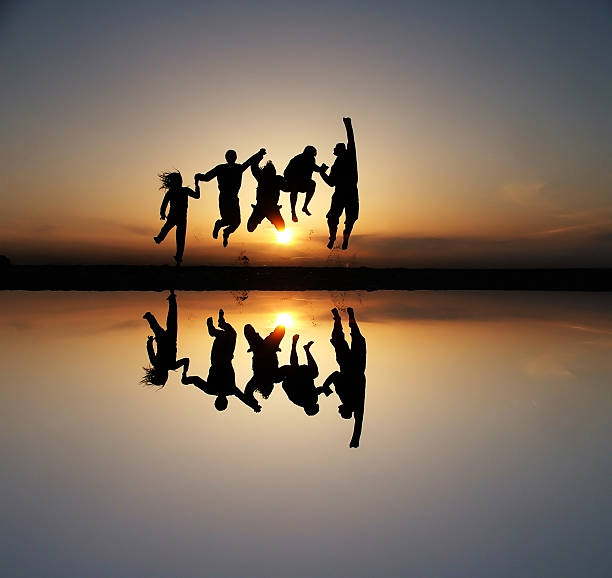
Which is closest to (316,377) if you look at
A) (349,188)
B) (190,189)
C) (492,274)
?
(349,188)

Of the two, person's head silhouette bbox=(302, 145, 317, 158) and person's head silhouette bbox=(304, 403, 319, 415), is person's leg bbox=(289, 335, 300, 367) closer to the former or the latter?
person's head silhouette bbox=(304, 403, 319, 415)

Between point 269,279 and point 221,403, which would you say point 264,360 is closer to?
point 221,403

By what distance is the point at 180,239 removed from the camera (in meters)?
17.6

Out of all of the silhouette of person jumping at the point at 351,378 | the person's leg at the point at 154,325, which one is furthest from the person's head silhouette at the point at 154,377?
the person's leg at the point at 154,325

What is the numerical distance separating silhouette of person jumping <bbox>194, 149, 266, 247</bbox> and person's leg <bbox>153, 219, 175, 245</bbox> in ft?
5.65

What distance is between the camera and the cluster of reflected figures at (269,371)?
545cm

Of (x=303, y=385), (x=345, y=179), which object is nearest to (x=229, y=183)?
(x=345, y=179)

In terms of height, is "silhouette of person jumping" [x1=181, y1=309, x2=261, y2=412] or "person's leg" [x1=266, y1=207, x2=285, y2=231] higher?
"person's leg" [x1=266, y1=207, x2=285, y2=231]

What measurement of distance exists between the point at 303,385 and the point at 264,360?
135 centimetres

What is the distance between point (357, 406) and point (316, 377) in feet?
3.61

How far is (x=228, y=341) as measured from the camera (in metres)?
8.57

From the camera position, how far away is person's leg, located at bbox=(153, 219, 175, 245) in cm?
1709

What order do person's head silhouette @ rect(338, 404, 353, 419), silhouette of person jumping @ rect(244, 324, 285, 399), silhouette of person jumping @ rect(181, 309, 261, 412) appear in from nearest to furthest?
person's head silhouette @ rect(338, 404, 353, 419) < silhouette of person jumping @ rect(181, 309, 261, 412) < silhouette of person jumping @ rect(244, 324, 285, 399)

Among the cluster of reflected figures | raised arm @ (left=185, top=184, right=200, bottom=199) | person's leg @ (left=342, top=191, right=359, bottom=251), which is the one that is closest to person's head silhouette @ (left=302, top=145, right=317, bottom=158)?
person's leg @ (left=342, top=191, right=359, bottom=251)
